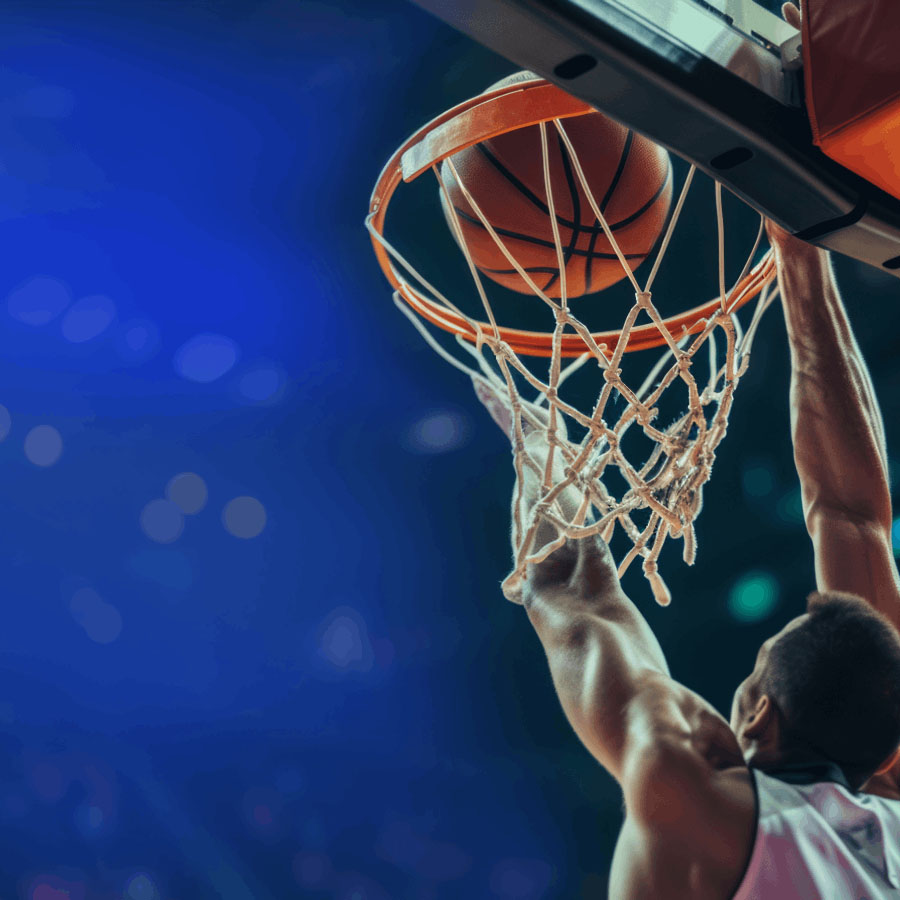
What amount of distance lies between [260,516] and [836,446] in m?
1.78

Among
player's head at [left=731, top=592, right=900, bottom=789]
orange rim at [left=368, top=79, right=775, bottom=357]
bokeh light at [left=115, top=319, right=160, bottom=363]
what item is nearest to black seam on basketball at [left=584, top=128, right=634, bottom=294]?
orange rim at [left=368, top=79, right=775, bottom=357]

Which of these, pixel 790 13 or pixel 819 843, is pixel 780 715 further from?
pixel 790 13

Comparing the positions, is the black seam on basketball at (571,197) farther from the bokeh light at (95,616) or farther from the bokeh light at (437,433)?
the bokeh light at (95,616)

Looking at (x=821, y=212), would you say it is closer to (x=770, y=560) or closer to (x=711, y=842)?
(x=711, y=842)

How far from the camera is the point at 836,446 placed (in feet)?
5.83

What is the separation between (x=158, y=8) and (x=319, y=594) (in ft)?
5.89

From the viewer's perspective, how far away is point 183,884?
2.62m

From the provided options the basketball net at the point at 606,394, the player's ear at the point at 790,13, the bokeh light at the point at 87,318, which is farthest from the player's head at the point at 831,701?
the bokeh light at the point at 87,318

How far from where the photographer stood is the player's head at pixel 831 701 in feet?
5.15

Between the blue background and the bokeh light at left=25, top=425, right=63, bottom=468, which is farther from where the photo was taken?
the bokeh light at left=25, top=425, right=63, bottom=468

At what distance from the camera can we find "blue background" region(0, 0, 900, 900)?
2621 mm

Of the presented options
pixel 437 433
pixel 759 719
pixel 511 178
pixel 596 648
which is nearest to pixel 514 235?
pixel 511 178

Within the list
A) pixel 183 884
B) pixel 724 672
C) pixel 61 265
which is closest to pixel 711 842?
pixel 724 672

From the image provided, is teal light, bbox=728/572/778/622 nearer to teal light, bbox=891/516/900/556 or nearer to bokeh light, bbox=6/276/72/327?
teal light, bbox=891/516/900/556
